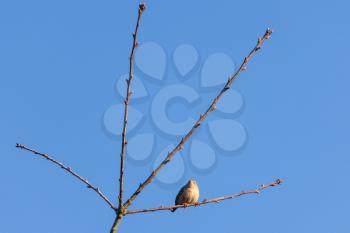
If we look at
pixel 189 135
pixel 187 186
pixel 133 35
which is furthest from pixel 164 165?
pixel 187 186

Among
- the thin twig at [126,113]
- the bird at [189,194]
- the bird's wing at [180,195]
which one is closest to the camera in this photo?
the thin twig at [126,113]

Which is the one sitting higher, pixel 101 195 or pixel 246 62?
pixel 246 62

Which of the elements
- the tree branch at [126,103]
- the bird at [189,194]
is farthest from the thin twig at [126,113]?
the bird at [189,194]

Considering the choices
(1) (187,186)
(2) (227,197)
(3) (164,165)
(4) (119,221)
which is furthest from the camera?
(1) (187,186)

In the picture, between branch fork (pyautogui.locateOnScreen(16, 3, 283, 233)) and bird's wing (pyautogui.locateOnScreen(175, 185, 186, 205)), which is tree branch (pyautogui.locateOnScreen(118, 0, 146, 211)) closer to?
branch fork (pyautogui.locateOnScreen(16, 3, 283, 233))

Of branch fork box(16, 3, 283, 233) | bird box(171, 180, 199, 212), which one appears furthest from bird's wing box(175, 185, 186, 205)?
branch fork box(16, 3, 283, 233)

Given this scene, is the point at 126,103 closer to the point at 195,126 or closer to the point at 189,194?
the point at 195,126

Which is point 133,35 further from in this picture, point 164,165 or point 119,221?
point 119,221

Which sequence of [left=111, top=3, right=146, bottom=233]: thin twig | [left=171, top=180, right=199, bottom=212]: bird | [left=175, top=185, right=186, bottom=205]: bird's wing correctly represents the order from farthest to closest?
[left=175, top=185, right=186, bottom=205]: bird's wing → [left=171, top=180, right=199, bottom=212]: bird → [left=111, top=3, right=146, bottom=233]: thin twig

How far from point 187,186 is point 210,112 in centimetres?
1023

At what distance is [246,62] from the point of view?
454cm

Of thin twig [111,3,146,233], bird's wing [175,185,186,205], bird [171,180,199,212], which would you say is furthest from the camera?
bird's wing [175,185,186,205]

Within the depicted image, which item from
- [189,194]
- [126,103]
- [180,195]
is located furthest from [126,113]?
[180,195]

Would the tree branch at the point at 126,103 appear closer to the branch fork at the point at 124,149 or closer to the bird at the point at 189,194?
the branch fork at the point at 124,149
